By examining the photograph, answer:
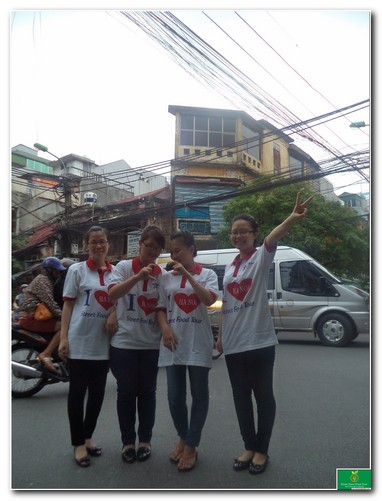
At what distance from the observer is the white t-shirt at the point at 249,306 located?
1.90 m

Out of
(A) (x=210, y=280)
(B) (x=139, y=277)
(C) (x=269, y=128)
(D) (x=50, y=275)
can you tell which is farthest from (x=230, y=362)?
(C) (x=269, y=128)

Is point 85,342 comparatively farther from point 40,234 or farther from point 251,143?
point 251,143

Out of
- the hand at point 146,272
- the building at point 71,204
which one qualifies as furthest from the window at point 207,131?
the hand at point 146,272

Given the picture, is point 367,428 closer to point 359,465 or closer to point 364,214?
point 359,465

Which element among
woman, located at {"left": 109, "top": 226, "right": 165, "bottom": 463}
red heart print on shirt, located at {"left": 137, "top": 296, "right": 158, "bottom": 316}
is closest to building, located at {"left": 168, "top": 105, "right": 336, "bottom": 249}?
woman, located at {"left": 109, "top": 226, "right": 165, "bottom": 463}

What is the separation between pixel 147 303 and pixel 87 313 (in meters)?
0.32

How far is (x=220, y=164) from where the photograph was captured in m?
2.67

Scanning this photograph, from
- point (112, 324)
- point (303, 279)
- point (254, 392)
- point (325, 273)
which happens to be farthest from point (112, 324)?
point (303, 279)

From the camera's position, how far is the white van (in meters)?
3.04

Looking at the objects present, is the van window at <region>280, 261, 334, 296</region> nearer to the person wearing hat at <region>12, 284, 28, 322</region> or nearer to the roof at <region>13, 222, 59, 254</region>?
the roof at <region>13, 222, 59, 254</region>

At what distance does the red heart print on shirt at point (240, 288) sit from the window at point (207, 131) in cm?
96

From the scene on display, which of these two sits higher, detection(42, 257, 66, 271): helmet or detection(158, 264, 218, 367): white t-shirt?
detection(42, 257, 66, 271): helmet

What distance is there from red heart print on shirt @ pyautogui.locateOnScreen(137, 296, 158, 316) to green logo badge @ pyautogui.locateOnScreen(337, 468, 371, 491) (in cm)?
120

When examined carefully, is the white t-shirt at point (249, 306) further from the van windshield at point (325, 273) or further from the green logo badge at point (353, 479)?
the van windshield at point (325, 273)
